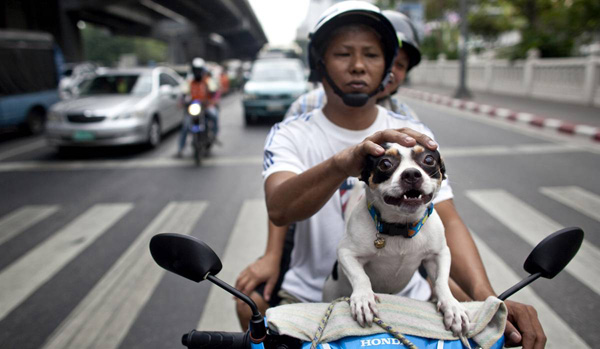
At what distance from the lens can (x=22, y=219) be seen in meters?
5.72

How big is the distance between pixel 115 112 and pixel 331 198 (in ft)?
28.3

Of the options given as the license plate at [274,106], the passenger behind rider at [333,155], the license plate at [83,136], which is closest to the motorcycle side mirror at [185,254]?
the passenger behind rider at [333,155]

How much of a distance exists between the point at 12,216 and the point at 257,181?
3.22 meters

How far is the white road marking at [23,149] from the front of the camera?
33.7ft

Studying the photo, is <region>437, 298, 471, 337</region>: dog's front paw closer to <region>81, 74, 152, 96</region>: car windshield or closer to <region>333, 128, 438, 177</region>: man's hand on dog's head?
<region>333, 128, 438, 177</region>: man's hand on dog's head

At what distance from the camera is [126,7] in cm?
3838

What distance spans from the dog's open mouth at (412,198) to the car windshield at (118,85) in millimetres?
10341

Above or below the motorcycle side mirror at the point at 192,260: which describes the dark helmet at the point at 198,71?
above

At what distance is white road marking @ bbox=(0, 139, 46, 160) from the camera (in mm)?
10273

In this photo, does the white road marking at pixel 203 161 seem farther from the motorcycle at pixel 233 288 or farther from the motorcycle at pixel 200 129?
the motorcycle at pixel 233 288

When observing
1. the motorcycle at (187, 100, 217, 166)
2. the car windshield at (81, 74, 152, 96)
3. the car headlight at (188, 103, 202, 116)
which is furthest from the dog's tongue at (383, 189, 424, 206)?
the car windshield at (81, 74, 152, 96)

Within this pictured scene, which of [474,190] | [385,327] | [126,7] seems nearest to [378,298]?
[385,327]

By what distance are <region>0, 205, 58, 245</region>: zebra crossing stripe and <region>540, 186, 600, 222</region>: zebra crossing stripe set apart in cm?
616

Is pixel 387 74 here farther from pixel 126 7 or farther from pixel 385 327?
pixel 126 7
